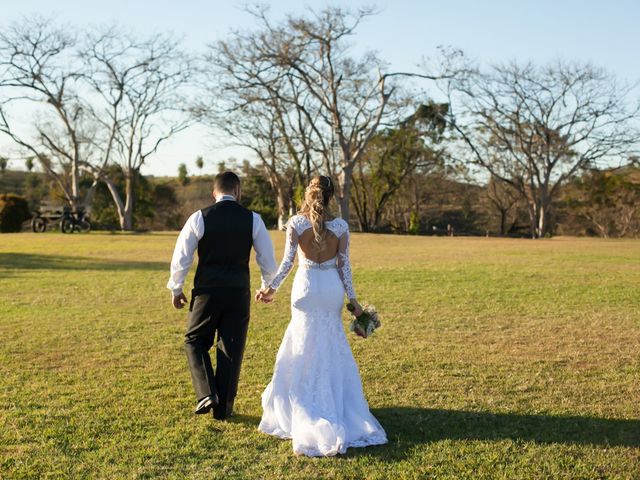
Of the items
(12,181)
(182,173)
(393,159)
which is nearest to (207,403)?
(393,159)

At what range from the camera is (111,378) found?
7.07 meters

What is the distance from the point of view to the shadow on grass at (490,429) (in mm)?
5066

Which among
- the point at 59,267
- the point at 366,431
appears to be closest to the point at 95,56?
the point at 59,267

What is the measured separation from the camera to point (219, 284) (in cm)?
556

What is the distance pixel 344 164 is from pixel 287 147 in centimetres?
845

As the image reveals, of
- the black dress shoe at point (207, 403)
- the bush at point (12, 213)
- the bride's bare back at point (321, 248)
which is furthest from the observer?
the bush at point (12, 213)

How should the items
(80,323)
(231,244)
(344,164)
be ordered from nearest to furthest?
(231,244), (80,323), (344,164)

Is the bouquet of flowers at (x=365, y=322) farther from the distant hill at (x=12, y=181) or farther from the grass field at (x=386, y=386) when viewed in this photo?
the distant hill at (x=12, y=181)

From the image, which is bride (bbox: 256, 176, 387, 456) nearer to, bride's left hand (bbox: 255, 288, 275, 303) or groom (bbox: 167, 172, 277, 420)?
bride's left hand (bbox: 255, 288, 275, 303)

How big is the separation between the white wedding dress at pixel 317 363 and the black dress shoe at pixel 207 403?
15.2 inches

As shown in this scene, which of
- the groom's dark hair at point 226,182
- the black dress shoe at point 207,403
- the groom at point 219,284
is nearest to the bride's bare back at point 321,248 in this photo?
the groom at point 219,284

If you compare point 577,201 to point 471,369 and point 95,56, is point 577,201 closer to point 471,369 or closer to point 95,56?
point 95,56

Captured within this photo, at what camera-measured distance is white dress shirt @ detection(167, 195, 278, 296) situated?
5.52 meters

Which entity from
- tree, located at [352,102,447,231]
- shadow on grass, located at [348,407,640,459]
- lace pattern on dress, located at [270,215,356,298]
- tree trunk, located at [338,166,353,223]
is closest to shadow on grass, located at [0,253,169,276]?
lace pattern on dress, located at [270,215,356,298]
